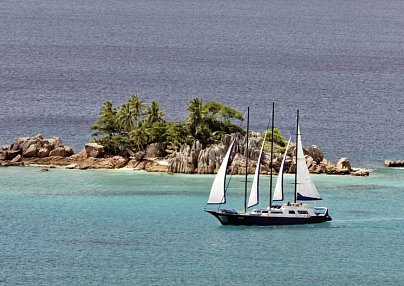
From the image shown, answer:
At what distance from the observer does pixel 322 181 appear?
484 feet

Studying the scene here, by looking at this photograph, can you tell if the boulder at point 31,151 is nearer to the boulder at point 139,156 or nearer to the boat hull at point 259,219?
the boulder at point 139,156

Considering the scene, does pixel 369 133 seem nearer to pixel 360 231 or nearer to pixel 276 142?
pixel 276 142

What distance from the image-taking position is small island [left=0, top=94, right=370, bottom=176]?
149 m

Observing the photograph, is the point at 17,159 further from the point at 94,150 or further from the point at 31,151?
the point at 94,150

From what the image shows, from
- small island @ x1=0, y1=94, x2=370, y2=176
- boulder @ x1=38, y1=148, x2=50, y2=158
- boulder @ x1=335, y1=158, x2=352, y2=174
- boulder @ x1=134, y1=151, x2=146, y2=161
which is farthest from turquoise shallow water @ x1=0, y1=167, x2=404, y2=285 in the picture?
boulder @ x1=38, y1=148, x2=50, y2=158

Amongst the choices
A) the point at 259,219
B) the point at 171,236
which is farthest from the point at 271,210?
the point at 171,236

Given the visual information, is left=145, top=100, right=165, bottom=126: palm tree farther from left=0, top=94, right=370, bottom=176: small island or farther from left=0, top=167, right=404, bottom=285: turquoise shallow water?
left=0, top=167, right=404, bottom=285: turquoise shallow water

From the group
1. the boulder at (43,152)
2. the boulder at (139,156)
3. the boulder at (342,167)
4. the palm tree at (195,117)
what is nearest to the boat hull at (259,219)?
the boulder at (342,167)

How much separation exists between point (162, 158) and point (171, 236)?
103ft

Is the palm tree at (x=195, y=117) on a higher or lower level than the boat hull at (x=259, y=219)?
higher

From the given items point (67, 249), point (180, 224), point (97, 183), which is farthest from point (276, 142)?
point (67, 249)

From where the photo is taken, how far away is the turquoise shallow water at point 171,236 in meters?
109

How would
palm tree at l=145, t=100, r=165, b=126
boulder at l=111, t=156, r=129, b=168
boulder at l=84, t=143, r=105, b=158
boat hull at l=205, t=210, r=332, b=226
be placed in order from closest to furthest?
boat hull at l=205, t=210, r=332, b=226 → boulder at l=111, t=156, r=129, b=168 → boulder at l=84, t=143, r=105, b=158 → palm tree at l=145, t=100, r=165, b=126

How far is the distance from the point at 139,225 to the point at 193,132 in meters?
29.3
